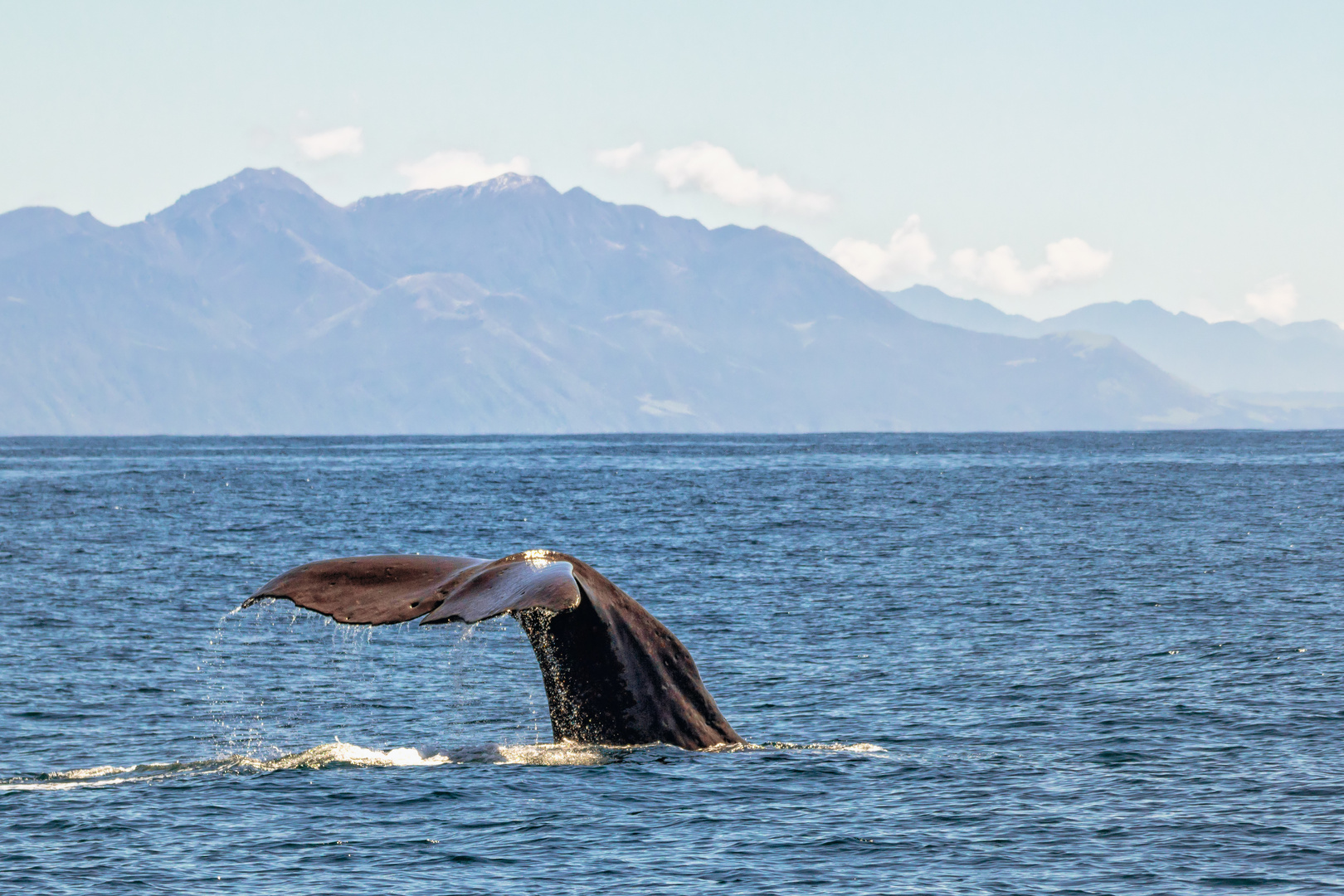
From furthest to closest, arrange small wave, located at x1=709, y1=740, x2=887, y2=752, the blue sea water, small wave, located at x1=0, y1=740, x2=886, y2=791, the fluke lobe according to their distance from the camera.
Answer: small wave, located at x1=709, y1=740, x2=887, y2=752
small wave, located at x1=0, y1=740, x2=886, y2=791
the blue sea water
the fluke lobe

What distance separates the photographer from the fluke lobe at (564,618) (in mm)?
11461

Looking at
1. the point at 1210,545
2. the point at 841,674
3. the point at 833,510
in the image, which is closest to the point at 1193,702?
the point at 841,674

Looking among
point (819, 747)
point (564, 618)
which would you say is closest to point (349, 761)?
point (819, 747)

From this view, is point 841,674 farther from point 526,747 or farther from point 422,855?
point 422,855

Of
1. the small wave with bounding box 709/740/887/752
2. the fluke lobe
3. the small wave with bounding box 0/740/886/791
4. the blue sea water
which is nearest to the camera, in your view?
the fluke lobe

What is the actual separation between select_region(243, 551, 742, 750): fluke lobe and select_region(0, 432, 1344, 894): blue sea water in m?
0.71

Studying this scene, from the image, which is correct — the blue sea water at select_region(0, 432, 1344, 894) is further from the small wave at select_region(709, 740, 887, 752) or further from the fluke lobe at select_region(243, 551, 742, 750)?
the fluke lobe at select_region(243, 551, 742, 750)

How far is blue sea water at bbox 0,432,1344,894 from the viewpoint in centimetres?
1404

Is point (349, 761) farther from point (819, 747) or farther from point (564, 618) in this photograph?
point (564, 618)

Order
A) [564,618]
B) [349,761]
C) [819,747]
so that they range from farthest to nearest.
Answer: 1. [819,747]
2. [349,761]
3. [564,618]

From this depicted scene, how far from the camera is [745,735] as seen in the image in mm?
19938

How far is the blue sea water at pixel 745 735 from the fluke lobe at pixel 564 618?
27.8 inches

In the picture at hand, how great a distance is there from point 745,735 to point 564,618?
6.99 meters

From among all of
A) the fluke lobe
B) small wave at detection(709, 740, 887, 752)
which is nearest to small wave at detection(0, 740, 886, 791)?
small wave at detection(709, 740, 887, 752)
